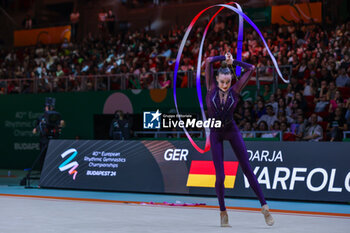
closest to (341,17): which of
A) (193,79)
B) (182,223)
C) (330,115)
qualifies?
(193,79)

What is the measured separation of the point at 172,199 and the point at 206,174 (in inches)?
42.7

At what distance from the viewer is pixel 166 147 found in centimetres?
1513

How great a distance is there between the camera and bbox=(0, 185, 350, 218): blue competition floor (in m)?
12.0

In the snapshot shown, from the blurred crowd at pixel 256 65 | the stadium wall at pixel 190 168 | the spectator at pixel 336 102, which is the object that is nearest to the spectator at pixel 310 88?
the blurred crowd at pixel 256 65

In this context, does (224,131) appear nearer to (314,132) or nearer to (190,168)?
(190,168)

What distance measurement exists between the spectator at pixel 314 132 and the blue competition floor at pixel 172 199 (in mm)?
3596

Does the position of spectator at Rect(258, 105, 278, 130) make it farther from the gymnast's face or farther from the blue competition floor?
the gymnast's face

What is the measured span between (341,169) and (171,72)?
34.6 ft

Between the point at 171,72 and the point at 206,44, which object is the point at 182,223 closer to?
the point at 171,72

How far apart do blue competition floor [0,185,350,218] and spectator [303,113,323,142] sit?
11.8 feet

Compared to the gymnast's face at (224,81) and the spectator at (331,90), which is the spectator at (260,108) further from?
the gymnast's face at (224,81)

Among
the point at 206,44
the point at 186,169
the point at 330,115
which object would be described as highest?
the point at 206,44

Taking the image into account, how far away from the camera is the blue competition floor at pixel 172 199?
12.0m

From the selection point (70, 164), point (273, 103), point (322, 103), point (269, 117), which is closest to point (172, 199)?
point (70, 164)
